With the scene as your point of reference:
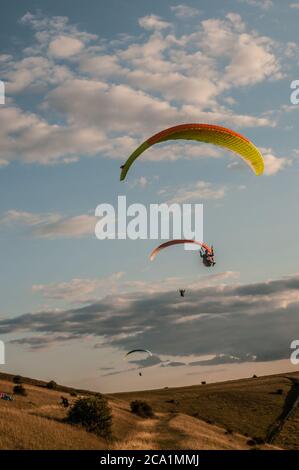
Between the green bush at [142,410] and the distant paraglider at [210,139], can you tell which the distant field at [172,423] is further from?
the distant paraglider at [210,139]

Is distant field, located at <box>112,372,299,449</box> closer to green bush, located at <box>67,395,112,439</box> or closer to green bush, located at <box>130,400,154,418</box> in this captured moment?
green bush, located at <box>130,400,154,418</box>

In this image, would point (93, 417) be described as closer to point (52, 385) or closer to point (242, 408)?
point (52, 385)

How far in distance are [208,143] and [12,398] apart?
32648 mm

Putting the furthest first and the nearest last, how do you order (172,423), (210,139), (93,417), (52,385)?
(52,385) < (172,423) < (93,417) < (210,139)

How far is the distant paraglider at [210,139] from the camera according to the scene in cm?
2839

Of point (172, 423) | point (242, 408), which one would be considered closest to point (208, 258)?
point (172, 423)

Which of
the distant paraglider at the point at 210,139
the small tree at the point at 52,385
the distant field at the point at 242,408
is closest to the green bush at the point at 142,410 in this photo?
the distant field at the point at 242,408

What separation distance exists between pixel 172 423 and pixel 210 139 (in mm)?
32073

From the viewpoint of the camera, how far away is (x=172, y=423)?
48.6 m

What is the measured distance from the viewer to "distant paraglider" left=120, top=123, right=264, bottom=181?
28.4 metres

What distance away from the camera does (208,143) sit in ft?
98.7

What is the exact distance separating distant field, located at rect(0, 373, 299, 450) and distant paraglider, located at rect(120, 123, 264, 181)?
16.8 metres

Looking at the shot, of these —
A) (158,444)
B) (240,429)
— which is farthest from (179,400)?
(158,444)
